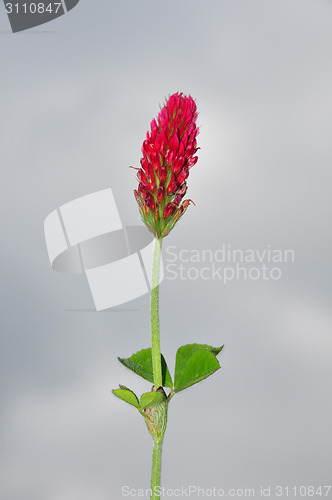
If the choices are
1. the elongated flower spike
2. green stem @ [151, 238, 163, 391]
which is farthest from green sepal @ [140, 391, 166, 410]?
the elongated flower spike

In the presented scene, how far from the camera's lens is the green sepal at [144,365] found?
1135mm

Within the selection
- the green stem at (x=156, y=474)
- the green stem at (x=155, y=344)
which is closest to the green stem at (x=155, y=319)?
the green stem at (x=155, y=344)

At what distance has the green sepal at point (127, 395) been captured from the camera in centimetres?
108

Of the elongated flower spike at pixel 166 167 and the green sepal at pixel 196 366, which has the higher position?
the elongated flower spike at pixel 166 167

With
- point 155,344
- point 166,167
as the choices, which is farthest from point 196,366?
point 166,167

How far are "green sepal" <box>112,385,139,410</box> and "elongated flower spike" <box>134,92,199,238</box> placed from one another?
0.93 feet

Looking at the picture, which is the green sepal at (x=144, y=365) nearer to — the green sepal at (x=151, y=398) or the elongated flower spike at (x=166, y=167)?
the green sepal at (x=151, y=398)

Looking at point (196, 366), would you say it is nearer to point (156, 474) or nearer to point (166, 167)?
point (156, 474)

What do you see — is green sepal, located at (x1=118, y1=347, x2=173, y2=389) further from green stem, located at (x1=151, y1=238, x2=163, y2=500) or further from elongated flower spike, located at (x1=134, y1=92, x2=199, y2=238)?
elongated flower spike, located at (x1=134, y1=92, x2=199, y2=238)

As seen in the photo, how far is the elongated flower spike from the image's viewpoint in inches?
41.7

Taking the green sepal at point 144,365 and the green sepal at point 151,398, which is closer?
the green sepal at point 151,398

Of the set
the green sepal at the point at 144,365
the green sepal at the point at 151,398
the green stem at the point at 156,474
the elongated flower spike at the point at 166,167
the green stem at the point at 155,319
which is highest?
the elongated flower spike at the point at 166,167

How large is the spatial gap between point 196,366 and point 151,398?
11 cm

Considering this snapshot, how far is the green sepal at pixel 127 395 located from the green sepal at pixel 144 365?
0.17 feet
